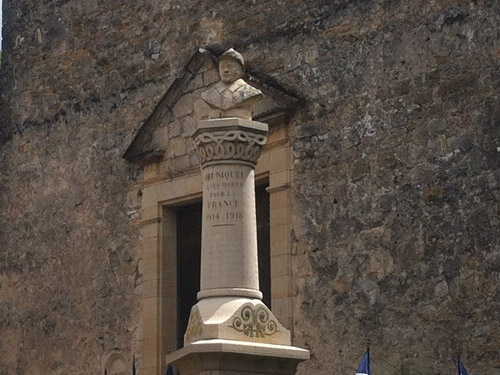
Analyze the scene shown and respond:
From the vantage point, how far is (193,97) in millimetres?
13039

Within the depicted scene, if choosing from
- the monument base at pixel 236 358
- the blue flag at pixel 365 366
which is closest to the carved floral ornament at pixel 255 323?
the monument base at pixel 236 358

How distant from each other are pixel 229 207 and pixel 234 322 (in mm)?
808

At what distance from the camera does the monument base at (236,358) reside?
8.26 m

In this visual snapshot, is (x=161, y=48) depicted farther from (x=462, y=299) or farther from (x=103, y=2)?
(x=462, y=299)

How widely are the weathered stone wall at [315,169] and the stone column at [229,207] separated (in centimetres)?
236

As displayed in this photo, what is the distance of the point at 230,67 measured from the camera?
9242 mm

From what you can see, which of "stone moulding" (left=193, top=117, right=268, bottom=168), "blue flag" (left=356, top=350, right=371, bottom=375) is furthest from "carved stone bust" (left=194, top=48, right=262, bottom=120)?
"blue flag" (left=356, top=350, right=371, bottom=375)

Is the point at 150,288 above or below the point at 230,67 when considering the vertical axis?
below

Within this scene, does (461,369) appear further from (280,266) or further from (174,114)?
(174,114)

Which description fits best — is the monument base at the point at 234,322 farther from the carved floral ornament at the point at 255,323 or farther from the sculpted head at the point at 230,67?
the sculpted head at the point at 230,67

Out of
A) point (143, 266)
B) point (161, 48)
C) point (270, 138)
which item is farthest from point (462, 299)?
point (161, 48)

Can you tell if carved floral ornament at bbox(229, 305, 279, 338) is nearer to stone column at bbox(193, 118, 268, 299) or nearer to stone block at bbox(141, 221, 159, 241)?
stone column at bbox(193, 118, 268, 299)

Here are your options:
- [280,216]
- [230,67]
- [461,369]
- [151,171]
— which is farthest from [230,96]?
[151,171]

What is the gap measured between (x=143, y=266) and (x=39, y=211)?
1857 mm
